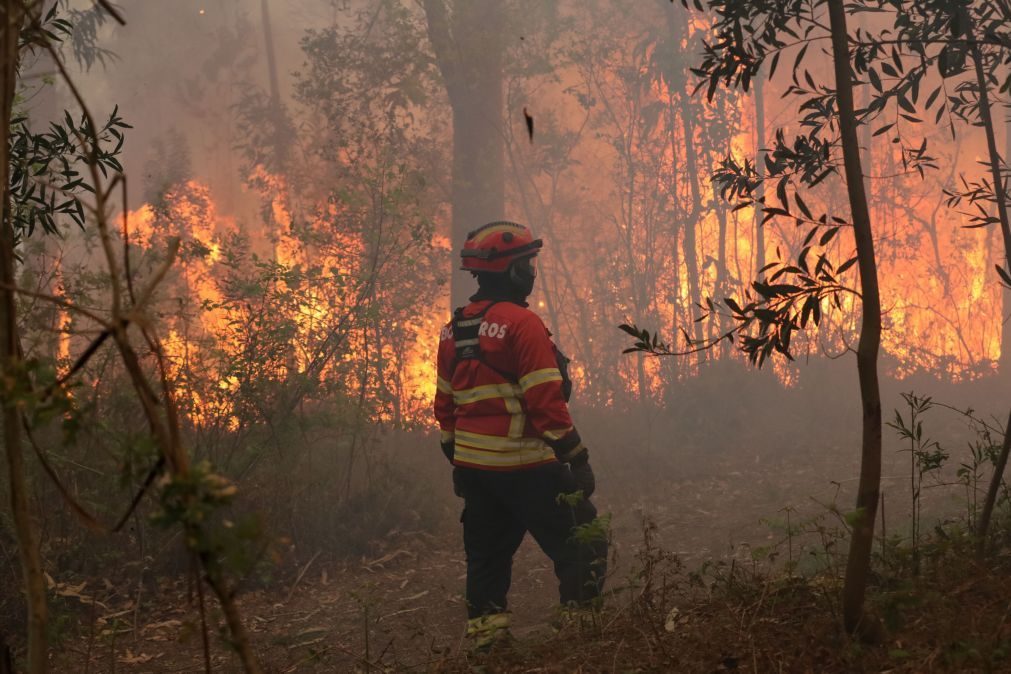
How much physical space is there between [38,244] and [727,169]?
677cm

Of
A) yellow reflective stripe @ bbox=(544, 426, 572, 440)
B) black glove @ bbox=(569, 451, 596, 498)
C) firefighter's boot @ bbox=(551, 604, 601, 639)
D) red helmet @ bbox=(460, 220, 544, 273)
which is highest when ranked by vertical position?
red helmet @ bbox=(460, 220, 544, 273)

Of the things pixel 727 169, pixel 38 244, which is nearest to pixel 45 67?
pixel 38 244

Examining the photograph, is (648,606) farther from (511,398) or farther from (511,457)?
(511,398)

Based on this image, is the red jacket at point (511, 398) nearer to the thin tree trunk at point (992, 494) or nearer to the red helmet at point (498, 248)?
the red helmet at point (498, 248)

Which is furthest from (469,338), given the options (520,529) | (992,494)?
(992,494)

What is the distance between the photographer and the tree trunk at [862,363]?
10.2 ft

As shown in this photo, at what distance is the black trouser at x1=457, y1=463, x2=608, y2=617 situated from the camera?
509 cm

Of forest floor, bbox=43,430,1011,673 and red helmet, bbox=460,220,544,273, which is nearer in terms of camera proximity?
forest floor, bbox=43,430,1011,673

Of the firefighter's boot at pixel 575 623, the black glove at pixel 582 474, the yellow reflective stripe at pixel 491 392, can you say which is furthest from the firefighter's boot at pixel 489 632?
the yellow reflective stripe at pixel 491 392

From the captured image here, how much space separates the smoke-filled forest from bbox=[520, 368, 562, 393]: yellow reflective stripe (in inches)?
0.5

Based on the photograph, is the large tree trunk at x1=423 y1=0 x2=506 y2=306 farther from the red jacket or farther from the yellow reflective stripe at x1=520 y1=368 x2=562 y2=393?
the yellow reflective stripe at x1=520 y1=368 x2=562 y2=393

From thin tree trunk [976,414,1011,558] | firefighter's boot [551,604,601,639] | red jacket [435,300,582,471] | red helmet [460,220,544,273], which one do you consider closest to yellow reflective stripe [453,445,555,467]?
red jacket [435,300,582,471]

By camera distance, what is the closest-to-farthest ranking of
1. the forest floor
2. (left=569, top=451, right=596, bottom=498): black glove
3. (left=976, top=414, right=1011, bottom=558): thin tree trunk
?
1. the forest floor
2. (left=976, top=414, right=1011, bottom=558): thin tree trunk
3. (left=569, top=451, right=596, bottom=498): black glove

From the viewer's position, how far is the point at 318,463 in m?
8.70
